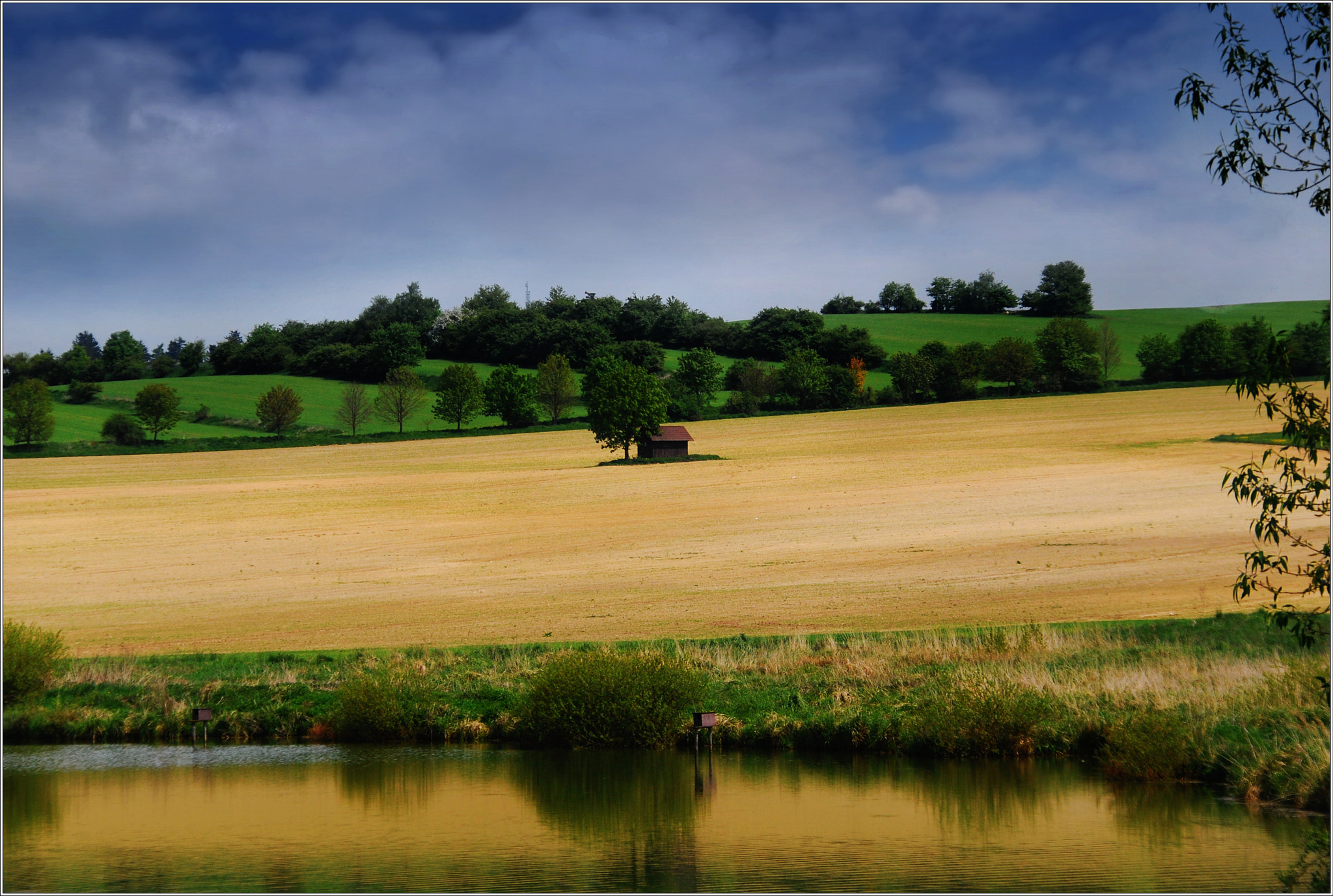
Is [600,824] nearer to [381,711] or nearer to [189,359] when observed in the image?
[381,711]

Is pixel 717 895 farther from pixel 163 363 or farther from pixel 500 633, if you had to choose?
pixel 163 363

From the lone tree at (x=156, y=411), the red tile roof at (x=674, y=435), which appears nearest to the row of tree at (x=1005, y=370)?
the red tile roof at (x=674, y=435)

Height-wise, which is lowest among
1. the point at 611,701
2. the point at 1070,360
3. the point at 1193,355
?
the point at 611,701

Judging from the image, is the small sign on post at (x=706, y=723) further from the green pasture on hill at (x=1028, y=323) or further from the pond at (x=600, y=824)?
the green pasture on hill at (x=1028, y=323)

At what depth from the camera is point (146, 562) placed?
147ft

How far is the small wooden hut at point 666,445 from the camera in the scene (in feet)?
261

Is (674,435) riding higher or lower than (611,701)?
higher

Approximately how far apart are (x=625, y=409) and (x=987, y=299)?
83.6 meters

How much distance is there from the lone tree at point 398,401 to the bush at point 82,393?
26.3 m

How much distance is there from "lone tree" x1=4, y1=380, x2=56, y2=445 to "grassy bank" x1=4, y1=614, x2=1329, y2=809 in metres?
65.9

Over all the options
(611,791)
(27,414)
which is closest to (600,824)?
(611,791)

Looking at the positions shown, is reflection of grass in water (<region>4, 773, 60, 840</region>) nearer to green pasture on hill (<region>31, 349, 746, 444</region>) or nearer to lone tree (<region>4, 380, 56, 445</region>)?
lone tree (<region>4, 380, 56, 445</region>)

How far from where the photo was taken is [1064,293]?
13450cm

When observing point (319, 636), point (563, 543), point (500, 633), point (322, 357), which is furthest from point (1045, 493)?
point (322, 357)
